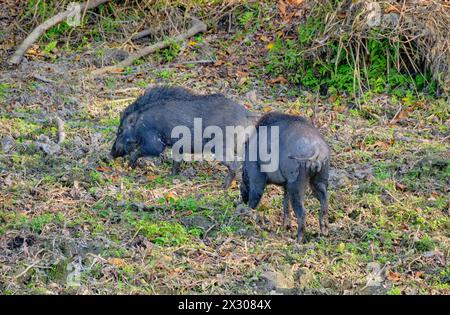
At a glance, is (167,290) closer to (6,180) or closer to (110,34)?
(6,180)

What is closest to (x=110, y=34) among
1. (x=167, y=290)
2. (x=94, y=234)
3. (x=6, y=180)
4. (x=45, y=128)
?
(x=45, y=128)

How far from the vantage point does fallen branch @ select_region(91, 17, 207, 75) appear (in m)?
13.1

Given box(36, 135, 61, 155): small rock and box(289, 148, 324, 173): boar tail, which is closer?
box(289, 148, 324, 173): boar tail

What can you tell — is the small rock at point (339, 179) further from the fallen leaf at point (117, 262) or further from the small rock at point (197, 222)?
the fallen leaf at point (117, 262)

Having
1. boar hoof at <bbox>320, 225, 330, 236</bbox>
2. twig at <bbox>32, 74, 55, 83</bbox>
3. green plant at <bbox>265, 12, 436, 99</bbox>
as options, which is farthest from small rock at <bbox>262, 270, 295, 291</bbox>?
twig at <bbox>32, 74, 55, 83</bbox>

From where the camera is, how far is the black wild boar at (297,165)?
7.71m

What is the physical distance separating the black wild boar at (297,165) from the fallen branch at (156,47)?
527 cm

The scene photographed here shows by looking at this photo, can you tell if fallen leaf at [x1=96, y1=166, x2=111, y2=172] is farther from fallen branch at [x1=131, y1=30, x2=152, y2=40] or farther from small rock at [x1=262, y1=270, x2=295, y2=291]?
fallen branch at [x1=131, y1=30, x2=152, y2=40]

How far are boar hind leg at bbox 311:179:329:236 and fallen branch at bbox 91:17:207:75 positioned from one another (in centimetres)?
578

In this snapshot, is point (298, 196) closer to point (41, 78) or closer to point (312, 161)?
point (312, 161)

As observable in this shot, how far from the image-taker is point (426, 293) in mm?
6879

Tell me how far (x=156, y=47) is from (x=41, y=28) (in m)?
1.95

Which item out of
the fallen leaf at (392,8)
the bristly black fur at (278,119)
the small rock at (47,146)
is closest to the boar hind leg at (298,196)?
the bristly black fur at (278,119)

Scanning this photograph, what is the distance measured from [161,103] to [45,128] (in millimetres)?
1755
